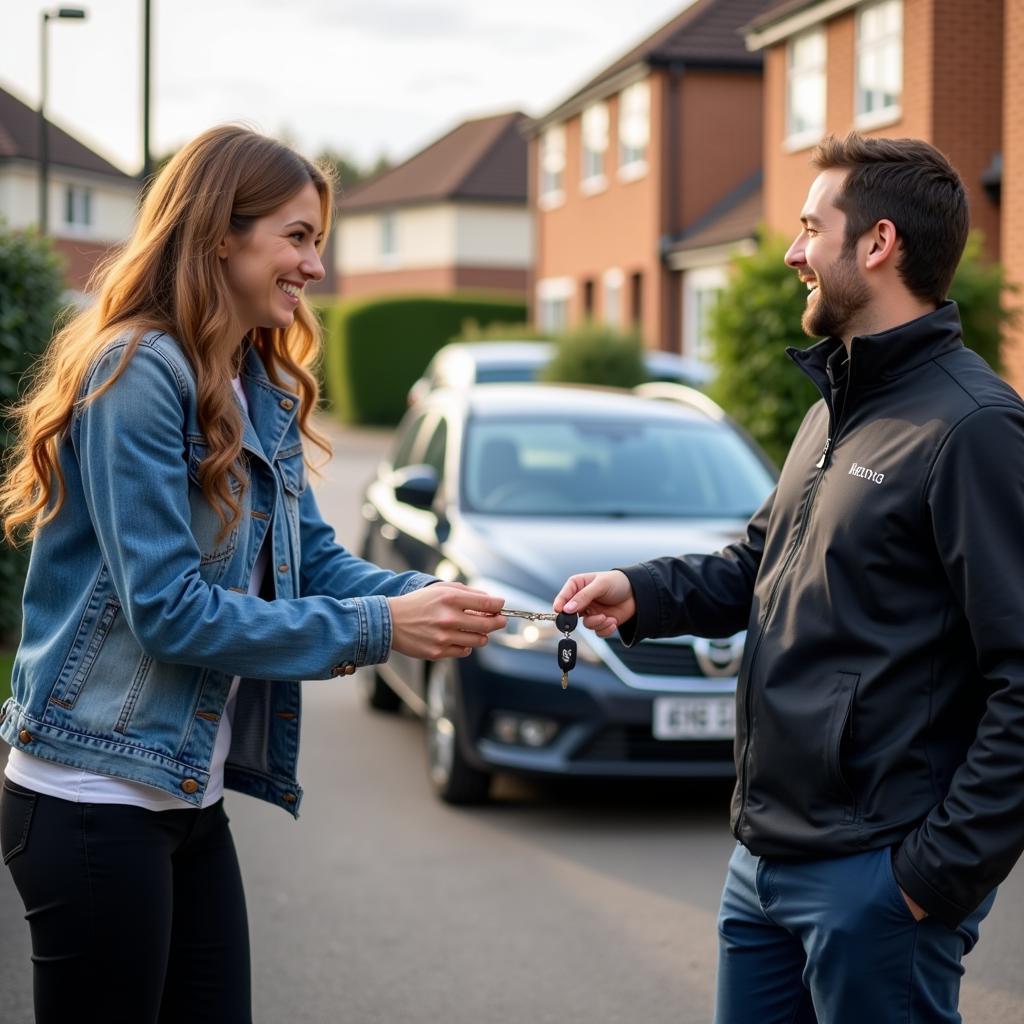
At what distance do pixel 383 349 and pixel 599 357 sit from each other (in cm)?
1655

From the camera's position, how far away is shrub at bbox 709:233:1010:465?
38.6ft

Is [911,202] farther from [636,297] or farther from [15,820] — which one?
[636,297]

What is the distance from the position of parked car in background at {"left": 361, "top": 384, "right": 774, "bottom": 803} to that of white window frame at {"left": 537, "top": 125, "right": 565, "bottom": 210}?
93.1ft

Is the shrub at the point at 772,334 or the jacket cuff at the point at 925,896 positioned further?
the shrub at the point at 772,334

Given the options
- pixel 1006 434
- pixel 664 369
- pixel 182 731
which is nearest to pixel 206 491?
pixel 182 731

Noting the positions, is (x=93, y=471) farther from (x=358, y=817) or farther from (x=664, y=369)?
(x=664, y=369)

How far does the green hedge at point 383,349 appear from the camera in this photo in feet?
129

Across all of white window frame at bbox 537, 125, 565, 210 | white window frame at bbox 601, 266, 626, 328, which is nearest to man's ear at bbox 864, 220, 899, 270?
white window frame at bbox 601, 266, 626, 328

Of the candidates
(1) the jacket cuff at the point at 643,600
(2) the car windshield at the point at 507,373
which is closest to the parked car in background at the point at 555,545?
(1) the jacket cuff at the point at 643,600

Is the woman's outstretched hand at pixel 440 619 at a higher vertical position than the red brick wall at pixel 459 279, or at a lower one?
lower

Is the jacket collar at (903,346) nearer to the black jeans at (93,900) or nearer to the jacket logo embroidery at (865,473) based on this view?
the jacket logo embroidery at (865,473)

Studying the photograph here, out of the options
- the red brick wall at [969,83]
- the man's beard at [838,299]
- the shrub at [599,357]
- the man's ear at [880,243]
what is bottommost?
the man's beard at [838,299]

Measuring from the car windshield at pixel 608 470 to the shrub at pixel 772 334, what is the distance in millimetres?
3932

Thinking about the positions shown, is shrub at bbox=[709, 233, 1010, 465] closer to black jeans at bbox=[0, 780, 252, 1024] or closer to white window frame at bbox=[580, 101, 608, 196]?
black jeans at bbox=[0, 780, 252, 1024]
